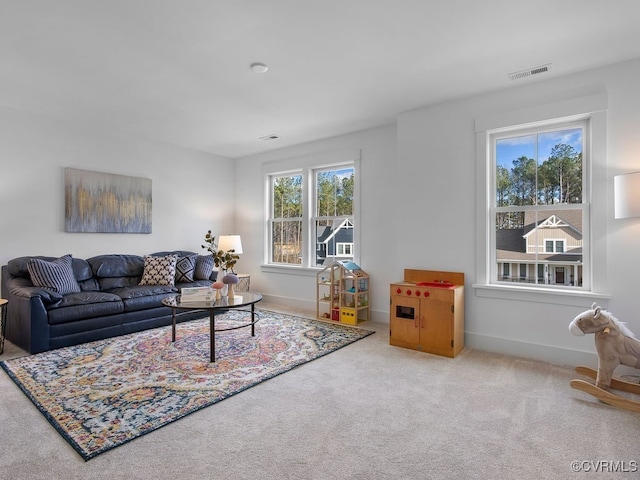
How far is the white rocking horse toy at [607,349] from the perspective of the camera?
248 cm

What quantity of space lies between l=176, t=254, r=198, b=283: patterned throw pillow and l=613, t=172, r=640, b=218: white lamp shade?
4945 millimetres

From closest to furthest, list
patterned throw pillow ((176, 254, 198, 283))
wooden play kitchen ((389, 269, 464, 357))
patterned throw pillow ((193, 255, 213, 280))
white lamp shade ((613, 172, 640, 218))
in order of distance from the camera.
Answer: white lamp shade ((613, 172, 640, 218)) → wooden play kitchen ((389, 269, 464, 357)) → patterned throw pillow ((176, 254, 198, 283)) → patterned throw pillow ((193, 255, 213, 280))

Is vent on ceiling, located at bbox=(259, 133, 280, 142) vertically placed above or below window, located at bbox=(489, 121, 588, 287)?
above

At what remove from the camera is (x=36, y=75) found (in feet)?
10.7

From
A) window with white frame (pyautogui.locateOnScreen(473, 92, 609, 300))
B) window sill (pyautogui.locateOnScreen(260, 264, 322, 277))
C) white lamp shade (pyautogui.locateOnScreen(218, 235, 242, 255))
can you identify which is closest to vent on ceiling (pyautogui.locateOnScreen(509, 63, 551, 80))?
window with white frame (pyautogui.locateOnScreen(473, 92, 609, 300))

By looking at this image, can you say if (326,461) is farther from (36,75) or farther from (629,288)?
(36,75)

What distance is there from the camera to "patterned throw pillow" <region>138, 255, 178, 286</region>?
15.8 ft

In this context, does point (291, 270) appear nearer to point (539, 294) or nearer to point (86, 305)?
point (86, 305)

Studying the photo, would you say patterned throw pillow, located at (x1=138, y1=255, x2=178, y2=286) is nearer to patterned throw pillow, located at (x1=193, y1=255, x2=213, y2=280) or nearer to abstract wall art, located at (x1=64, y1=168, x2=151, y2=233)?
patterned throw pillow, located at (x1=193, y1=255, x2=213, y2=280)

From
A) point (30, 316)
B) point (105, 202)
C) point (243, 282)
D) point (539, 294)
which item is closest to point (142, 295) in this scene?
point (30, 316)

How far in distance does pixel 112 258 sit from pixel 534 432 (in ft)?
16.2

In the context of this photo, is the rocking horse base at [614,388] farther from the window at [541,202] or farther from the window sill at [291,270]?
the window sill at [291,270]

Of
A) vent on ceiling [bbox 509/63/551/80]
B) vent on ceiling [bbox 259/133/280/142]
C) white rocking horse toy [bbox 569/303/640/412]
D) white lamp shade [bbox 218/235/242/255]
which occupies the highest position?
vent on ceiling [bbox 259/133/280/142]

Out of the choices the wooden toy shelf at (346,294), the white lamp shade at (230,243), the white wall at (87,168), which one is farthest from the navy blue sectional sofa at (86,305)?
the wooden toy shelf at (346,294)
